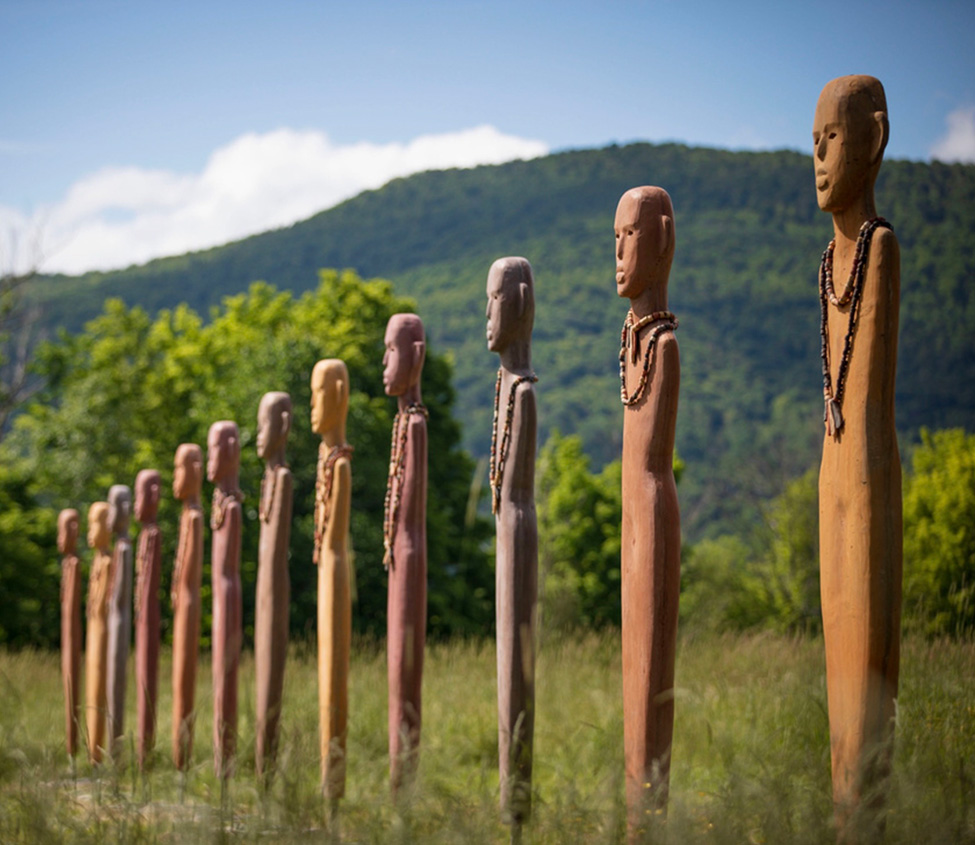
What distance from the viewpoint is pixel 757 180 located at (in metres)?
Result: 52.2

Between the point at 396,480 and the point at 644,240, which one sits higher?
the point at 644,240

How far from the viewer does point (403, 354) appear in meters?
7.32

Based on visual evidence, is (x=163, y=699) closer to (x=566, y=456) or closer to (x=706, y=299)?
(x=566, y=456)

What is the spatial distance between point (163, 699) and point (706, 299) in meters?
39.5

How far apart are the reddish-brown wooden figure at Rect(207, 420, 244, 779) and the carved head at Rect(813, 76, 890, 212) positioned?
517 cm

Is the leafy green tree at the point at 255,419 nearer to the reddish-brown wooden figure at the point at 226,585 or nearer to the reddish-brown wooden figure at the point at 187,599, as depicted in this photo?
the reddish-brown wooden figure at the point at 187,599

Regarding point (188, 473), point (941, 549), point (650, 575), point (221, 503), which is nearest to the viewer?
point (650, 575)

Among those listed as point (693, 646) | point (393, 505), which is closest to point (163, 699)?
point (693, 646)

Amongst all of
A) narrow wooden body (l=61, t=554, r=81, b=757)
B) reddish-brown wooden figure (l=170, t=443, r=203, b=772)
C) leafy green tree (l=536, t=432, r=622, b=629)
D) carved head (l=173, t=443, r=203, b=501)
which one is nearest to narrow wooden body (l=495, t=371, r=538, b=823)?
reddish-brown wooden figure (l=170, t=443, r=203, b=772)

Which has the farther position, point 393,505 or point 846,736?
point 393,505

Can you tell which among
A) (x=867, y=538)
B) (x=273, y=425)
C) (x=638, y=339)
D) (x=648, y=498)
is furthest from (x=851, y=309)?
(x=273, y=425)

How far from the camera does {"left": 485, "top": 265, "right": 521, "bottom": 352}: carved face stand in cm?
633

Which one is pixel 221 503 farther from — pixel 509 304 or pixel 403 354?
pixel 509 304

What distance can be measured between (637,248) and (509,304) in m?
1.24
